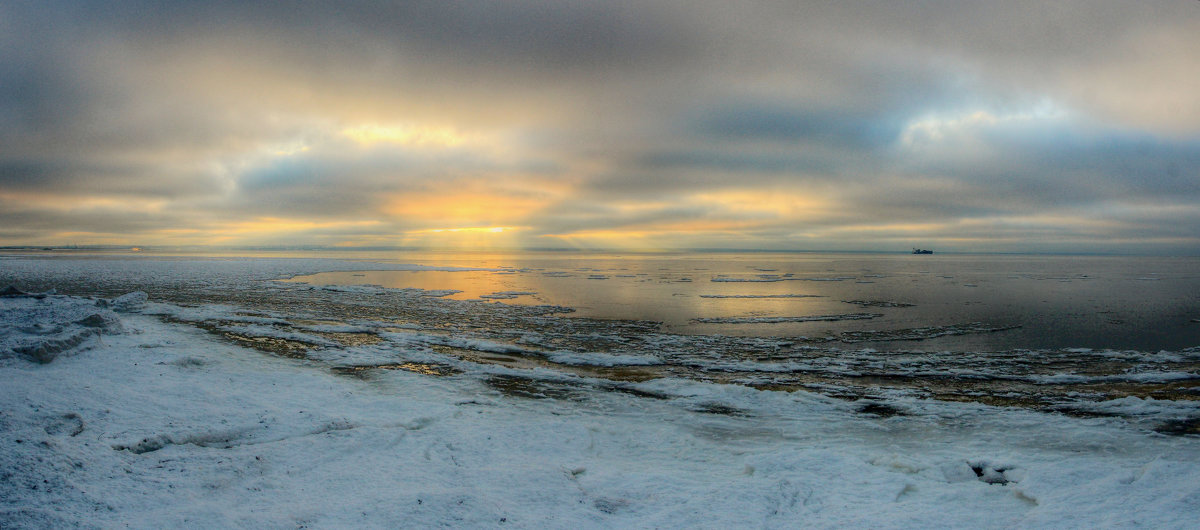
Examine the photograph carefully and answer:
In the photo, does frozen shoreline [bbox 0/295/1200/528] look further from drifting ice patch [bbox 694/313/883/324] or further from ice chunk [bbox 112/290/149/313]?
ice chunk [bbox 112/290/149/313]

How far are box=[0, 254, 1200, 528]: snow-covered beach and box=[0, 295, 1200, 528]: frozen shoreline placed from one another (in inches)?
1.2

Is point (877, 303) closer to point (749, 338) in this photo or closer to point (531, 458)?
point (749, 338)

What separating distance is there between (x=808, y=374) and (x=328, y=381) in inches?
408

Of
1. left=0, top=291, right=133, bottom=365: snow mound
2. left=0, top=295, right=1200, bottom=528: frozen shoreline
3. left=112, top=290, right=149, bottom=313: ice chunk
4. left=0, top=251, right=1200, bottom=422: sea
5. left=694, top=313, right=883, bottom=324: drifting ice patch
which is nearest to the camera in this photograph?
left=0, top=295, right=1200, bottom=528: frozen shoreline

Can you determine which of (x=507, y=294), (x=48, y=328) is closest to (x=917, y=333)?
(x=507, y=294)

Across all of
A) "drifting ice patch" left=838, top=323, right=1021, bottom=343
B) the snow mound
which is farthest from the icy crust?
"drifting ice patch" left=838, top=323, right=1021, bottom=343

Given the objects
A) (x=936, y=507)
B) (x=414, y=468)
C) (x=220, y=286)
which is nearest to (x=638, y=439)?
(x=414, y=468)

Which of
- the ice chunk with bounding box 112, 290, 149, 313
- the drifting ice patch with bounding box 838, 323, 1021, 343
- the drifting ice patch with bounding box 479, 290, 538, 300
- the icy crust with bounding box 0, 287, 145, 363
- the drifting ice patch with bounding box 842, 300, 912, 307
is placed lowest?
the drifting ice patch with bounding box 838, 323, 1021, 343

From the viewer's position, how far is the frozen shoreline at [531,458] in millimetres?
5219

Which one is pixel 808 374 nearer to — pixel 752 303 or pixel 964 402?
pixel 964 402

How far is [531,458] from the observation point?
685 cm

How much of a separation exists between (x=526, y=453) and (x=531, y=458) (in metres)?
0.19

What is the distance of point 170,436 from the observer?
22.0 ft

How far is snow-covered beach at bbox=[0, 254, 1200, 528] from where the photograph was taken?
524 cm
